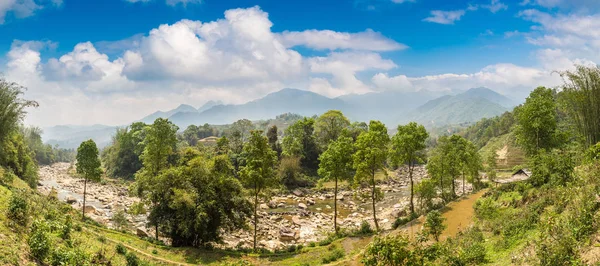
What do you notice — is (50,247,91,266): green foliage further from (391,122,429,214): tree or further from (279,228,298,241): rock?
(391,122,429,214): tree

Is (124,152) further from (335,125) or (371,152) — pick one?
(371,152)

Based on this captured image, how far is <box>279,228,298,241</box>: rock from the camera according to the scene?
34031 millimetres

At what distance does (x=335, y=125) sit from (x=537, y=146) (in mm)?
55661

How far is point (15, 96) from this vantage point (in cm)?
2906

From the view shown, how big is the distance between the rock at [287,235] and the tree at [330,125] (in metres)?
47.7

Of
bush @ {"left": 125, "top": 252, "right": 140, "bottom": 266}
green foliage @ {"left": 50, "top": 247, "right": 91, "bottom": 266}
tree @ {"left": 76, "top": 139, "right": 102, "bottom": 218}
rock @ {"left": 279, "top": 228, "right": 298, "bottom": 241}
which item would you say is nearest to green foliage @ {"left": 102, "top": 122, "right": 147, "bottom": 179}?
tree @ {"left": 76, "top": 139, "right": 102, "bottom": 218}

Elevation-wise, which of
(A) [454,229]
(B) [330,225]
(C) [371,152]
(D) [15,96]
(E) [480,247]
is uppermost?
(D) [15,96]

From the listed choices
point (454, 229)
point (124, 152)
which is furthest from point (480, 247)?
point (124, 152)

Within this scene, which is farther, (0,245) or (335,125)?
(335,125)

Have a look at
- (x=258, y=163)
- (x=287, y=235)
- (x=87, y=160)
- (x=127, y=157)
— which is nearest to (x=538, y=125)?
(x=258, y=163)

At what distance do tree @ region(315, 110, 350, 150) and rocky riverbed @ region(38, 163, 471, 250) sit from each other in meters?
21.1

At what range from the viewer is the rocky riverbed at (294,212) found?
111 feet

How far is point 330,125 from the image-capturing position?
84.8 metres

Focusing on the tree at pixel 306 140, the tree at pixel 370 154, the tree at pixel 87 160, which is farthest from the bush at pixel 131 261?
the tree at pixel 306 140
